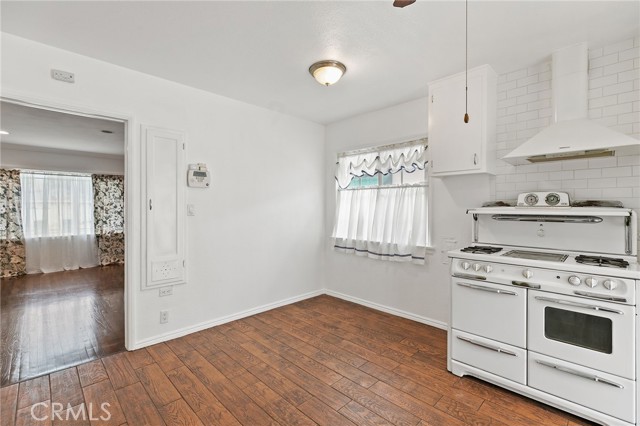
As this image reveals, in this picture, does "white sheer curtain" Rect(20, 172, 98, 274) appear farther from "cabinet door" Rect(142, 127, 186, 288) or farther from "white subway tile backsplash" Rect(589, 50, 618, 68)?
"white subway tile backsplash" Rect(589, 50, 618, 68)

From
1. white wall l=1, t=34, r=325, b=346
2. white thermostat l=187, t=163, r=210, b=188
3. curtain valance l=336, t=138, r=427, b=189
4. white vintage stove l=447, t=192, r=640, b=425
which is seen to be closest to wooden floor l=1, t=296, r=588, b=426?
white vintage stove l=447, t=192, r=640, b=425

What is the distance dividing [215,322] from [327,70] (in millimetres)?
2931

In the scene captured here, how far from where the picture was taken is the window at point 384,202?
3.55 meters

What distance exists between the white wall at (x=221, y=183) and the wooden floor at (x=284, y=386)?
52cm

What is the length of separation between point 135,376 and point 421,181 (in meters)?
3.39

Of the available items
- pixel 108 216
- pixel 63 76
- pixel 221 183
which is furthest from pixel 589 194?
pixel 108 216

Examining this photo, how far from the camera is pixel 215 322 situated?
135 inches

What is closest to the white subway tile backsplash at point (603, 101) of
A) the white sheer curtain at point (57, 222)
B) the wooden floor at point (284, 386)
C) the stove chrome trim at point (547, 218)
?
the stove chrome trim at point (547, 218)

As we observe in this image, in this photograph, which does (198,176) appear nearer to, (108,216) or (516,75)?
(516,75)

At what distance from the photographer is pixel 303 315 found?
148 inches

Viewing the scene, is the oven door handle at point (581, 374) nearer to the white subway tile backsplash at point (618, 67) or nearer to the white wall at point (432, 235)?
the white wall at point (432, 235)

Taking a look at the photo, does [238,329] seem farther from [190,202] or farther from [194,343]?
[190,202]

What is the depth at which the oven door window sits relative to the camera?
6.07ft

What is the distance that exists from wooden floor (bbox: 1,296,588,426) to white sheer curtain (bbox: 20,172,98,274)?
5.40 meters
